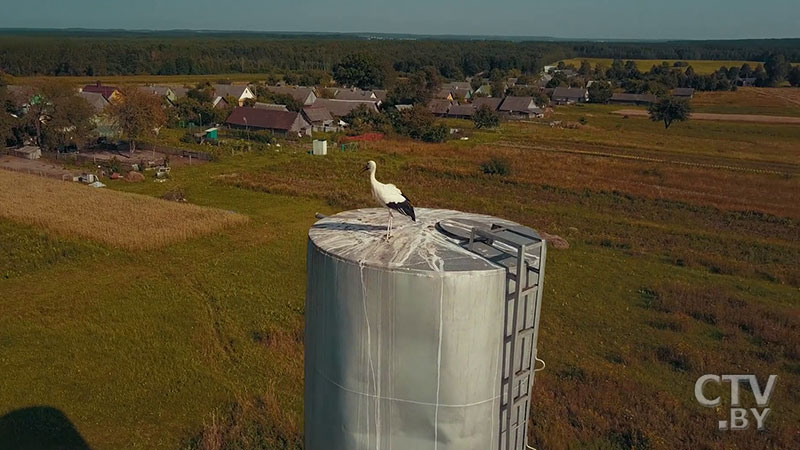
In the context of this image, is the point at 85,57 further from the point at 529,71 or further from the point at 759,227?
the point at 759,227

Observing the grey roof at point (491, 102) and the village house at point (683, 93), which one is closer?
the grey roof at point (491, 102)

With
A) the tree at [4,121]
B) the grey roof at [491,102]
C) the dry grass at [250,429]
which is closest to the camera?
the dry grass at [250,429]

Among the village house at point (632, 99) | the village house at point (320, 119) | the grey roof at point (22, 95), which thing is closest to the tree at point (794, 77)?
the village house at point (632, 99)

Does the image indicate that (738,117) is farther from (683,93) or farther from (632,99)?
(683,93)

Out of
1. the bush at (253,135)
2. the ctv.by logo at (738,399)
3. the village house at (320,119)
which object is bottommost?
the ctv.by logo at (738,399)

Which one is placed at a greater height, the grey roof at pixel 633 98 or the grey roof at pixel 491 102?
the grey roof at pixel 633 98

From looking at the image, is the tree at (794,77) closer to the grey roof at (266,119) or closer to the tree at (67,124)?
the grey roof at (266,119)
